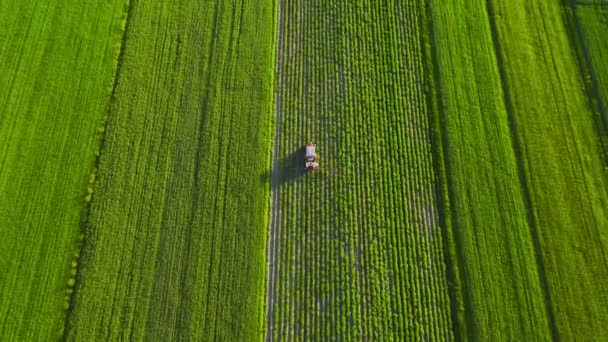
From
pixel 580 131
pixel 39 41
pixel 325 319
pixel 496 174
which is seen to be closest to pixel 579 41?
pixel 580 131

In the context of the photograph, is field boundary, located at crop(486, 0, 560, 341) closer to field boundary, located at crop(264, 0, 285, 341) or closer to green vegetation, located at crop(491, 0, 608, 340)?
green vegetation, located at crop(491, 0, 608, 340)

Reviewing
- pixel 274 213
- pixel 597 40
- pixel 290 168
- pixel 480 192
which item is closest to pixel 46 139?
pixel 274 213

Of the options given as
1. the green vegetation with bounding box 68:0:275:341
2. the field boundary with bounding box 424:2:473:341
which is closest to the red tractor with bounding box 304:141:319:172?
the green vegetation with bounding box 68:0:275:341

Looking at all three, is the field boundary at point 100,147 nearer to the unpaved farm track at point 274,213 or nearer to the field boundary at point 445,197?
the unpaved farm track at point 274,213

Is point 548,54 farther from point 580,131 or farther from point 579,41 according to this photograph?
point 580,131

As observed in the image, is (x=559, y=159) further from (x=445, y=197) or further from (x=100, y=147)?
(x=100, y=147)
